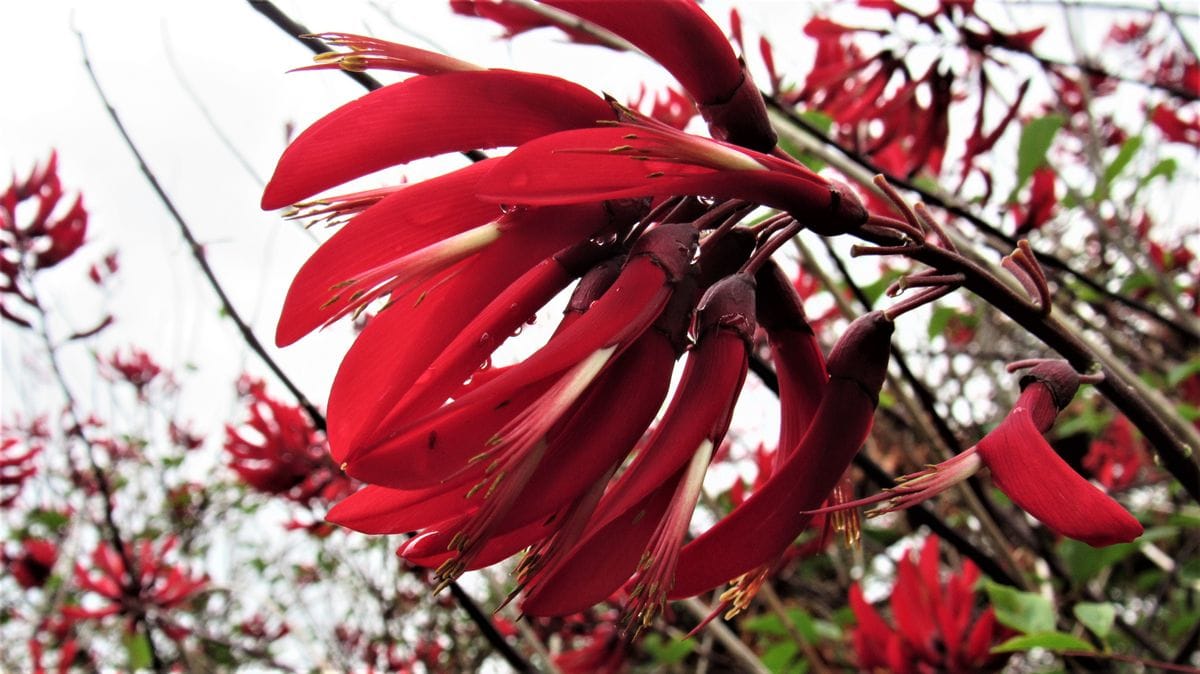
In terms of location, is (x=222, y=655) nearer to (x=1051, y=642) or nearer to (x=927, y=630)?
(x=927, y=630)

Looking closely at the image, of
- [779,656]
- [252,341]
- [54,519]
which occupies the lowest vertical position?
[779,656]

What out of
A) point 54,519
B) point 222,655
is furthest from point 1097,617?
point 222,655

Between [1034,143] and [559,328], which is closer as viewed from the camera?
[559,328]

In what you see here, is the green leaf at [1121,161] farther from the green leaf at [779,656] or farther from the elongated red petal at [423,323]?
the elongated red petal at [423,323]

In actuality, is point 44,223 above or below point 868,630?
above

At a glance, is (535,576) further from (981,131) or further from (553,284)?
(981,131)

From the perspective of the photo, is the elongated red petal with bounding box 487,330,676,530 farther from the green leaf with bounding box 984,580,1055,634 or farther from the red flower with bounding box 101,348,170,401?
the red flower with bounding box 101,348,170,401

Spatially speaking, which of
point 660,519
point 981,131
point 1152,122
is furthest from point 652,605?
point 1152,122

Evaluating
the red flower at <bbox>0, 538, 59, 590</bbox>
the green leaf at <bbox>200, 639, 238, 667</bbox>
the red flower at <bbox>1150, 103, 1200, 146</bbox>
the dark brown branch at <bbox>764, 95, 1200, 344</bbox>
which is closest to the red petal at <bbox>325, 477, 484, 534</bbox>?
the dark brown branch at <bbox>764, 95, 1200, 344</bbox>
